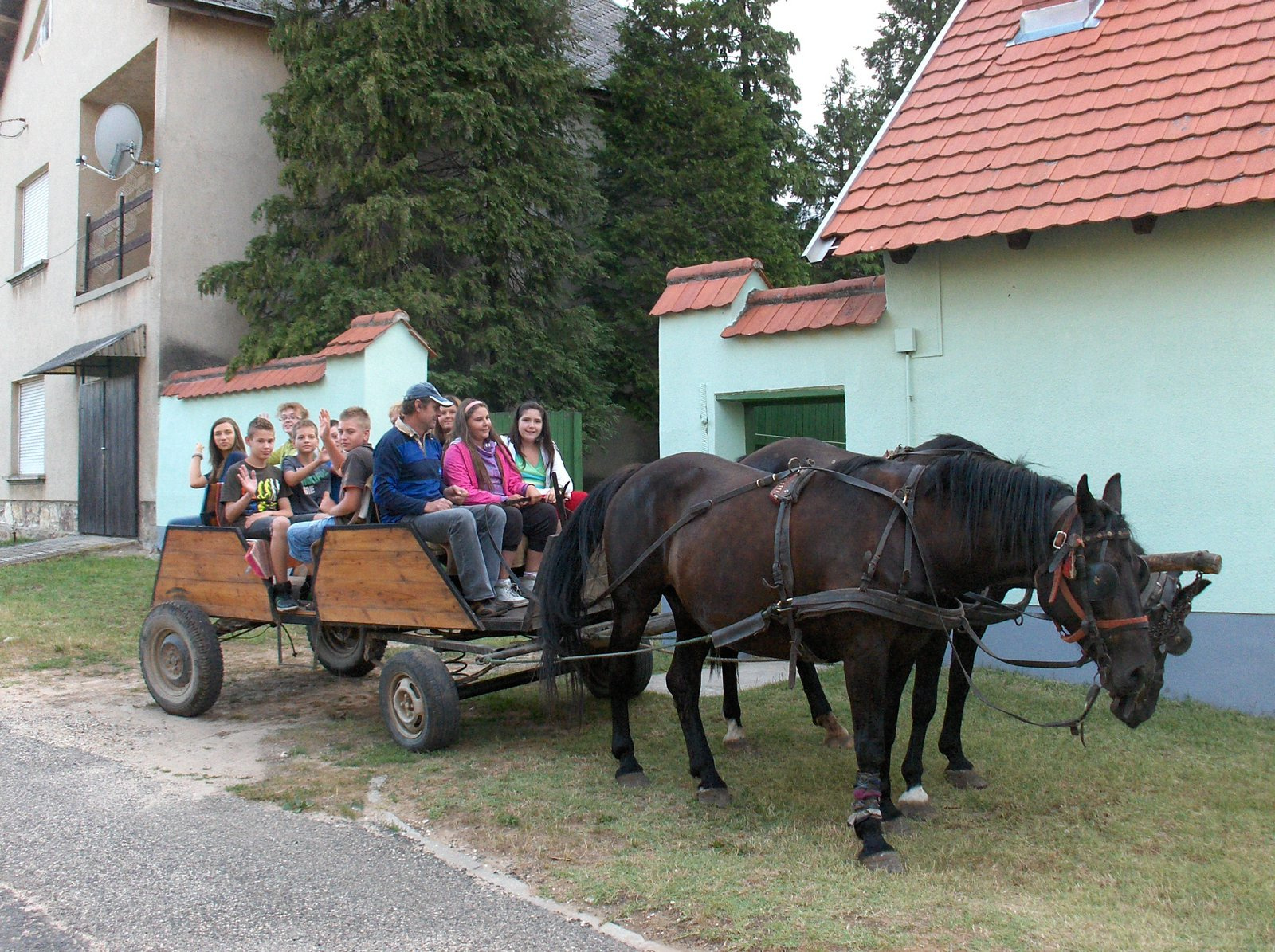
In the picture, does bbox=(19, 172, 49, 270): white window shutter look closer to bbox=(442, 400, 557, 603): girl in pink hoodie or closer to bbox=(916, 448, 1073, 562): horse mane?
bbox=(442, 400, 557, 603): girl in pink hoodie

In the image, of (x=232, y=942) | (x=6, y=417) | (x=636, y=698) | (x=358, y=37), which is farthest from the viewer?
(x=6, y=417)

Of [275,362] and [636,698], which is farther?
[275,362]

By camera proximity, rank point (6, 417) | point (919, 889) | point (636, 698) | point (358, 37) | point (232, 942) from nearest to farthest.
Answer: point (232, 942) < point (919, 889) < point (636, 698) < point (358, 37) < point (6, 417)

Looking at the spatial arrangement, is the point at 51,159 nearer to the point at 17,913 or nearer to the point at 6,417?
the point at 6,417

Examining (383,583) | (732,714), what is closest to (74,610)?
(383,583)

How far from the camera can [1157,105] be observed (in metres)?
6.25

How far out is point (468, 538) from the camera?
5.34m

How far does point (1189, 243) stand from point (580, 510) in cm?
381

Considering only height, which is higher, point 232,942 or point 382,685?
point 382,685

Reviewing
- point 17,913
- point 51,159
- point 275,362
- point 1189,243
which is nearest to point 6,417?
point 51,159

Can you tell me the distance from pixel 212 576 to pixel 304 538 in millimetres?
765

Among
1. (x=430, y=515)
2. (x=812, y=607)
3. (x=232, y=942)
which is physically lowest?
(x=232, y=942)

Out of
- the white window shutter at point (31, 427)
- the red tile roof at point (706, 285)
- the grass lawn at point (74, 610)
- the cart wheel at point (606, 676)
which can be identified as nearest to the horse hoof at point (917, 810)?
the cart wheel at point (606, 676)

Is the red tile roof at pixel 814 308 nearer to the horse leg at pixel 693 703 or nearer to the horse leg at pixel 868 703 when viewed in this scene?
the horse leg at pixel 693 703
